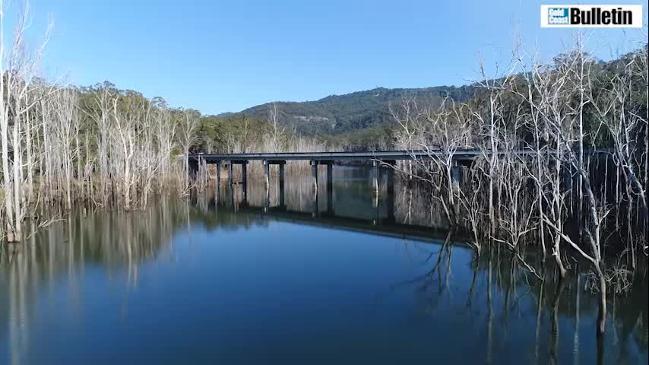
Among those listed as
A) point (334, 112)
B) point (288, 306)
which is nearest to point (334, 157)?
point (288, 306)

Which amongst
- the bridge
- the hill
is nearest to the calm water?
the bridge

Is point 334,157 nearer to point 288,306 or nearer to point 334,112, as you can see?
point 288,306

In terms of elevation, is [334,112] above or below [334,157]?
above

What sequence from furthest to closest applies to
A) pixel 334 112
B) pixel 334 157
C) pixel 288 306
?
pixel 334 112
pixel 334 157
pixel 288 306

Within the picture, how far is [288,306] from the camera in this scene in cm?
977

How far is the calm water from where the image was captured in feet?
24.8

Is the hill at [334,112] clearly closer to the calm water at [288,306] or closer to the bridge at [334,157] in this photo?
the bridge at [334,157]

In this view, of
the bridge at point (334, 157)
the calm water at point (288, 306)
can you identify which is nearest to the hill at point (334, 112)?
the bridge at point (334, 157)

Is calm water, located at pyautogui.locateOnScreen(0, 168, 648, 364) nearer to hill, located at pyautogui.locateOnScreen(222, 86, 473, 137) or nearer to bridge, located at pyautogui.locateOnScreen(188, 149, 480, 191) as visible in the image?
bridge, located at pyautogui.locateOnScreen(188, 149, 480, 191)

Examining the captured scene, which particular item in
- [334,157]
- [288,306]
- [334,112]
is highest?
[334,112]

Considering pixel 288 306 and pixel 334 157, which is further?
pixel 334 157

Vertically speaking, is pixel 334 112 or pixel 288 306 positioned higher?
pixel 334 112

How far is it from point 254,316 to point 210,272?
402 centimetres

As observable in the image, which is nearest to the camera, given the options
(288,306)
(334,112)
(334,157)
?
(288,306)
